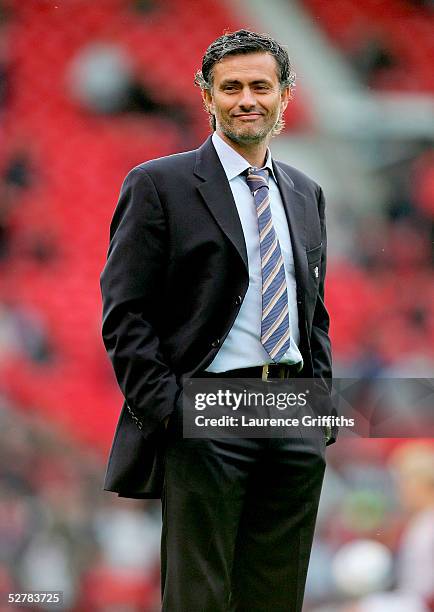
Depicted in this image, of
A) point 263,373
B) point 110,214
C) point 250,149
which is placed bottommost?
point 263,373

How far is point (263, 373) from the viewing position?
64.0 inches

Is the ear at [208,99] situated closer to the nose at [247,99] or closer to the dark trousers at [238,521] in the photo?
the nose at [247,99]

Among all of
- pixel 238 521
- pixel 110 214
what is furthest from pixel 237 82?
pixel 110 214

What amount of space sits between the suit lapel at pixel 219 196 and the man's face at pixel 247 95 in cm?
6

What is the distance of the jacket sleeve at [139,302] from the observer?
1562mm

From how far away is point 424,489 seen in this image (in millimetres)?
3098

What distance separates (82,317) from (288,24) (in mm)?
1129

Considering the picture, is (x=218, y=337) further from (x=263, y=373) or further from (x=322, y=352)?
(x=322, y=352)

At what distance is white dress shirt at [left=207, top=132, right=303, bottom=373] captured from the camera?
5.30 feet

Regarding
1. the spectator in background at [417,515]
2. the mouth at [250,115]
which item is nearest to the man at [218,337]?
the mouth at [250,115]

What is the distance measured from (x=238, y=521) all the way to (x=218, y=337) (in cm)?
28

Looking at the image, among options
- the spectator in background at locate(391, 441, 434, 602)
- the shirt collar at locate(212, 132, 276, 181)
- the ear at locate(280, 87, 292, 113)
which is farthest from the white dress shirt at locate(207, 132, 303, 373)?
the spectator in background at locate(391, 441, 434, 602)

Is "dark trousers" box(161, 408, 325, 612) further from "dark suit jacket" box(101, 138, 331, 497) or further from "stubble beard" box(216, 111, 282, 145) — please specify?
"stubble beard" box(216, 111, 282, 145)

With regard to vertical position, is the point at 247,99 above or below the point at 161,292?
above
